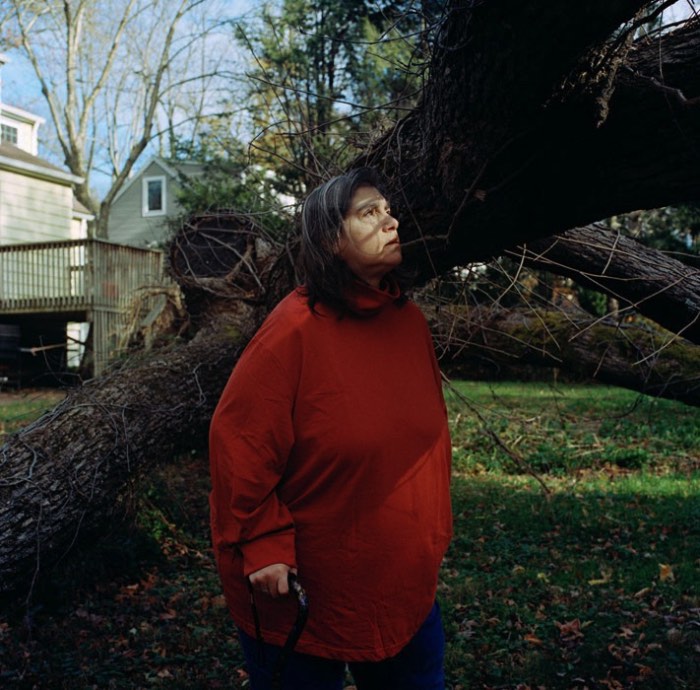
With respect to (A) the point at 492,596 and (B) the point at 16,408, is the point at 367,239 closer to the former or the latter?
(A) the point at 492,596

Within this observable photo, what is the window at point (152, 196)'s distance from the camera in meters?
32.3

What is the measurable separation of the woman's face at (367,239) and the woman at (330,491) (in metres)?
0.04

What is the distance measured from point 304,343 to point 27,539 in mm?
2507

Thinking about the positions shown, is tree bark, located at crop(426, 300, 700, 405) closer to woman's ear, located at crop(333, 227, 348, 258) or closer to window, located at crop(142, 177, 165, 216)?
woman's ear, located at crop(333, 227, 348, 258)

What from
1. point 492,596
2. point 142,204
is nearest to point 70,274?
point 492,596

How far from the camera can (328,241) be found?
239 cm

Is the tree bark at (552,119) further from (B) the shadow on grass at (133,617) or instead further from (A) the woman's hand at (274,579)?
(B) the shadow on grass at (133,617)

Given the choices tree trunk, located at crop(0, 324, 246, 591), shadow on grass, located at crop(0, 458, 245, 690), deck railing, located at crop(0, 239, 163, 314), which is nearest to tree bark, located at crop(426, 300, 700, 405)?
tree trunk, located at crop(0, 324, 246, 591)

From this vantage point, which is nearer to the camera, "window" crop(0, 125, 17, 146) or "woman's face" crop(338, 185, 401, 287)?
"woman's face" crop(338, 185, 401, 287)

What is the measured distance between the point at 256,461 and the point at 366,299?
1.88 feet

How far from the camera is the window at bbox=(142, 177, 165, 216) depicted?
106 ft

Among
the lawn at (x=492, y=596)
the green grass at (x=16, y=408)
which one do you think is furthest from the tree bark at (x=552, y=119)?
the green grass at (x=16, y=408)

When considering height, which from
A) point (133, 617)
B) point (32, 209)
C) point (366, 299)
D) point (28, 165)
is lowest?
point (133, 617)

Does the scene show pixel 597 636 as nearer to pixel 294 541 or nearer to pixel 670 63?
pixel 294 541
